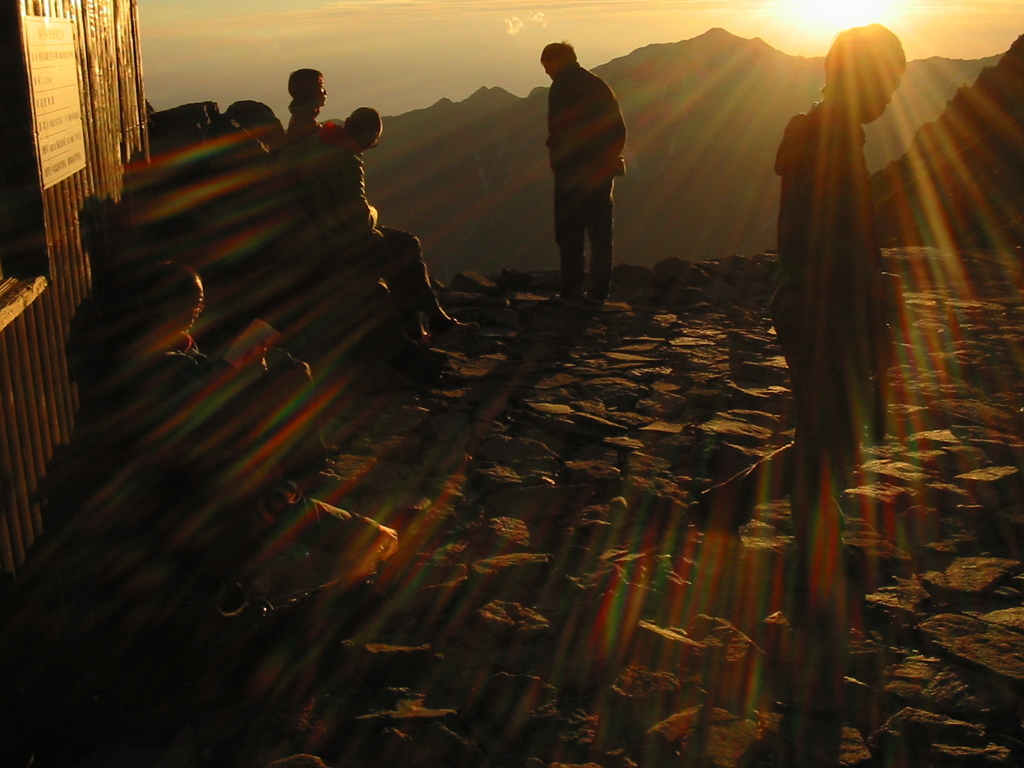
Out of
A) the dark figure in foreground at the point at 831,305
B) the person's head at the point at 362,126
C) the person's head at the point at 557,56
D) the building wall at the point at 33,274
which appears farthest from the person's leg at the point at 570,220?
the building wall at the point at 33,274

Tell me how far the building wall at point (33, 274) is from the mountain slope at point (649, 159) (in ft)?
409

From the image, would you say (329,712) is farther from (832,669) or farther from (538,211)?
(538,211)

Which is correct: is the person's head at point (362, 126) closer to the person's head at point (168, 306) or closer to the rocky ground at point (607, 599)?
the rocky ground at point (607, 599)

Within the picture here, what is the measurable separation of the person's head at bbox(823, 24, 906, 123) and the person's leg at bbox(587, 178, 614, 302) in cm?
489

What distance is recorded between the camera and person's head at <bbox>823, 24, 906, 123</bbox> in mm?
3922

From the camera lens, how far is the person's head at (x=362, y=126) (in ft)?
21.7

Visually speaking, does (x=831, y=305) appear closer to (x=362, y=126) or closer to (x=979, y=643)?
(x=979, y=643)

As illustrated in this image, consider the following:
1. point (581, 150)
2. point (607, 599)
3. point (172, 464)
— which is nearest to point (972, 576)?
point (607, 599)

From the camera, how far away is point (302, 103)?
6.91 metres

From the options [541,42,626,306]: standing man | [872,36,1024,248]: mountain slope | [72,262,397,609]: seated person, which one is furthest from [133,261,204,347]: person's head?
[872,36,1024,248]: mountain slope

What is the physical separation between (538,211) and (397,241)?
14260 centimetres

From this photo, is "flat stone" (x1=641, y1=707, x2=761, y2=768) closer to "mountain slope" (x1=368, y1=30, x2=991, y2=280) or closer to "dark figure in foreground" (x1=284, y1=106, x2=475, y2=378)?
"dark figure in foreground" (x1=284, y1=106, x2=475, y2=378)

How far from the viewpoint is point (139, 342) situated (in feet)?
11.3

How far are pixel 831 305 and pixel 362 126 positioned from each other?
3.65 m
